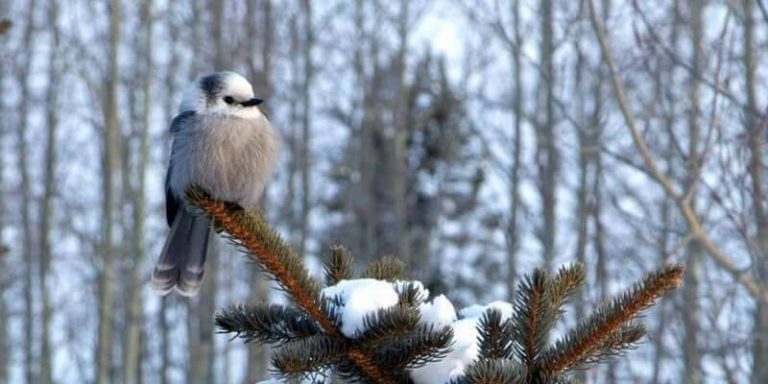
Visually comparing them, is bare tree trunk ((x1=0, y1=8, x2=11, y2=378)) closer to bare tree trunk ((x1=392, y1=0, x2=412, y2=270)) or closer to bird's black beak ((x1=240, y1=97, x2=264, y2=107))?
bare tree trunk ((x1=392, y1=0, x2=412, y2=270))

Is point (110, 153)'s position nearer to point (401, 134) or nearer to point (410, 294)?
point (401, 134)

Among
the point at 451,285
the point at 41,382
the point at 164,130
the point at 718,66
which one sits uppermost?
the point at 164,130

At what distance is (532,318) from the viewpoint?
2053mm

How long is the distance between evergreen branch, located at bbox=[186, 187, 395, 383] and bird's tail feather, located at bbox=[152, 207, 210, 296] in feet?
2.68

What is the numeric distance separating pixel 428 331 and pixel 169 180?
251 cm

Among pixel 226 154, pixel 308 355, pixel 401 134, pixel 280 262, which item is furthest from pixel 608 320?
pixel 401 134

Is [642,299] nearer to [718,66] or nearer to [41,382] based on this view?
[718,66]

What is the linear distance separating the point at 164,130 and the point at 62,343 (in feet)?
12.5

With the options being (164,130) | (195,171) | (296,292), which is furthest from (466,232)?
(296,292)

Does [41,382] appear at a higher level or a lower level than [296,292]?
lower

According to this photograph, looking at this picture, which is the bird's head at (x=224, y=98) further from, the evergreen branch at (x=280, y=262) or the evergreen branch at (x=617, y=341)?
the evergreen branch at (x=617, y=341)

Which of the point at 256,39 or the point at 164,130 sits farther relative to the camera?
the point at 164,130

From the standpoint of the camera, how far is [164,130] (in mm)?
17391

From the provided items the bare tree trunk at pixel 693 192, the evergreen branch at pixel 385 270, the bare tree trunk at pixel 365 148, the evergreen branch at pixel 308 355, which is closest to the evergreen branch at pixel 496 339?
the evergreen branch at pixel 308 355
